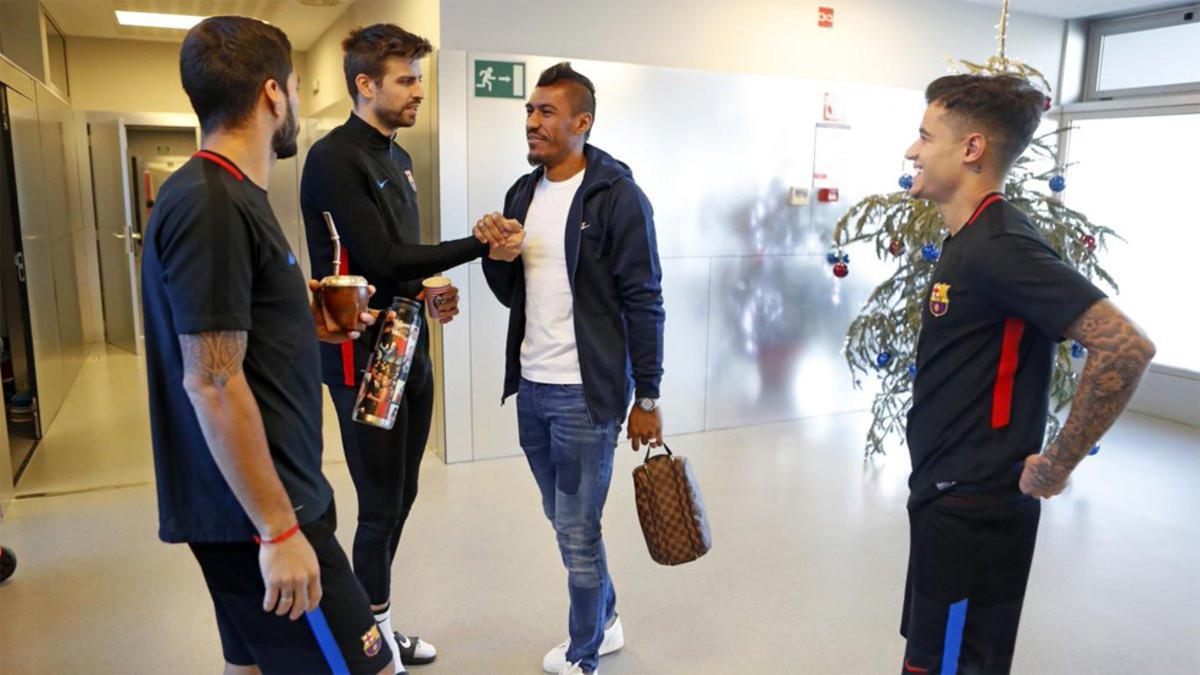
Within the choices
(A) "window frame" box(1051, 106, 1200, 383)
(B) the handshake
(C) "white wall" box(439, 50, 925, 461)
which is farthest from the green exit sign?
(A) "window frame" box(1051, 106, 1200, 383)

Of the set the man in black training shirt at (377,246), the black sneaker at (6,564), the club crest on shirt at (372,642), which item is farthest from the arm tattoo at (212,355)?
the black sneaker at (6,564)

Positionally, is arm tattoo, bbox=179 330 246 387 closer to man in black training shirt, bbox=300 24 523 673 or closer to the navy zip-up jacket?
man in black training shirt, bbox=300 24 523 673

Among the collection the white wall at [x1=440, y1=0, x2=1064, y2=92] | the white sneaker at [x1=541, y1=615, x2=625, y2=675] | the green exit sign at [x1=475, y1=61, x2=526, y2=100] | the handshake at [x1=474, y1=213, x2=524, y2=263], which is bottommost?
the white sneaker at [x1=541, y1=615, x2=625, y2=675]

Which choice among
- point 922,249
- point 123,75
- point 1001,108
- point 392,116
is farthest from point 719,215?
point 123,75

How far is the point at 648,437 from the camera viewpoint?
6.89 feet

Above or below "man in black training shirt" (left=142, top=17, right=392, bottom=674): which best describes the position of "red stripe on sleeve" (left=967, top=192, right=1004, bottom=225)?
above

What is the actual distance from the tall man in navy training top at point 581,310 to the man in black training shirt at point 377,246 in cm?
14

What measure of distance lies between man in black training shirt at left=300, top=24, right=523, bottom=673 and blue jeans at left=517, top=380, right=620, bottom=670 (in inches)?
13.0

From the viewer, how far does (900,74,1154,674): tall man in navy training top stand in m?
1.40

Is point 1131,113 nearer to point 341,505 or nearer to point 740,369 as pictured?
point 740,369

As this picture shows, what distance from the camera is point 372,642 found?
141 cm

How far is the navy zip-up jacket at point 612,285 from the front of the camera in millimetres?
1996

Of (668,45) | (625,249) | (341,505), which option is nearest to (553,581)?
(341,505)

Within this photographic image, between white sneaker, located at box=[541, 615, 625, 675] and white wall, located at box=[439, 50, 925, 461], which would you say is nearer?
white sneaker, located at box=[541, 615, 625, 675]
